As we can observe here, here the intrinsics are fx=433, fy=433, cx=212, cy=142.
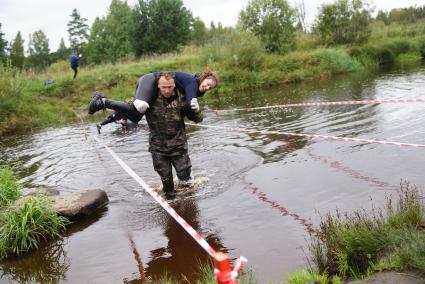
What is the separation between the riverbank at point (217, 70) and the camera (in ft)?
68.1

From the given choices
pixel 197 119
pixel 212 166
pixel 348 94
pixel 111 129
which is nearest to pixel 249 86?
pixel 348 94

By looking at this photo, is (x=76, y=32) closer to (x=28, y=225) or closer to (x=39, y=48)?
(x=39, y=48)

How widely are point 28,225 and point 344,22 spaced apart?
35.5m

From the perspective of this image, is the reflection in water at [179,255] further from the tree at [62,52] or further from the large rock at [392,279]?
the tree at [62,52]

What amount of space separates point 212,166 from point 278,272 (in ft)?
15.9

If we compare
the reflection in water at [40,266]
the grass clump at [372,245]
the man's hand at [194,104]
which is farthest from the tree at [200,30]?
the grass clump at [372,245]

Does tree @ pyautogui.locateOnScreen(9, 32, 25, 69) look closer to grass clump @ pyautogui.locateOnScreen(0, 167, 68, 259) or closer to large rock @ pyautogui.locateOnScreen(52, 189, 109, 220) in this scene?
large rock @ pyautogui.locateOnScreen(52, 189, 109, 220)

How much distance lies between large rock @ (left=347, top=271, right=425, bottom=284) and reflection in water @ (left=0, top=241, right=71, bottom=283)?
3.14m

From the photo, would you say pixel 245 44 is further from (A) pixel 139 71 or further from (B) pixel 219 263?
(B) pixel 219 263

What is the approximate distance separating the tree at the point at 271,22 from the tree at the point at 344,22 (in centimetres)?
356

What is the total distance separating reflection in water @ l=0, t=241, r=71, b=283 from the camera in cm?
474

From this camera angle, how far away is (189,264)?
4562 millimetres

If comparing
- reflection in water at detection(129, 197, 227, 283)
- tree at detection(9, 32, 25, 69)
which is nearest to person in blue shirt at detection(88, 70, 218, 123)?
reflection in water at detection(129, 197, 227, 283)

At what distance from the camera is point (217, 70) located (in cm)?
2834
